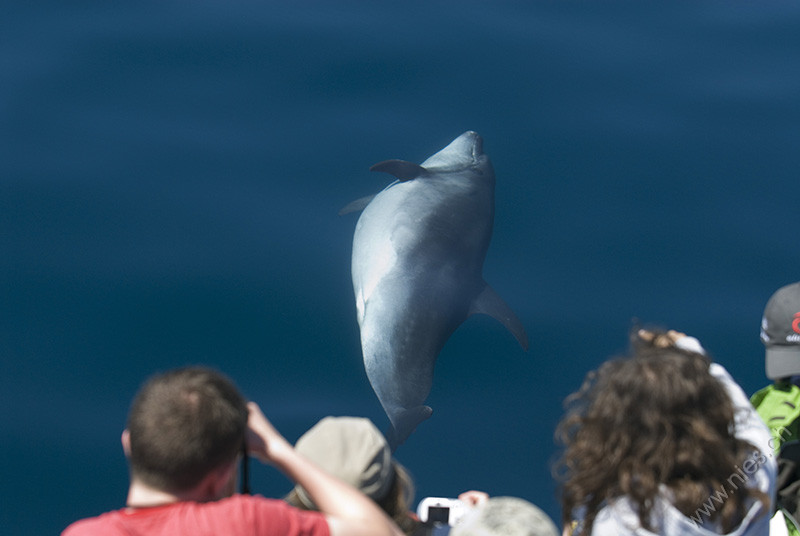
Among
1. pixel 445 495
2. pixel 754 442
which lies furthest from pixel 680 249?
pixel 754 442

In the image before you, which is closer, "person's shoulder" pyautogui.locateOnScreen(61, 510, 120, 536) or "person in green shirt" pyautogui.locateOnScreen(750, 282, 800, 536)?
"person's shoulder" pyautogui.locateOnScreen(61, 510, 120, 536)

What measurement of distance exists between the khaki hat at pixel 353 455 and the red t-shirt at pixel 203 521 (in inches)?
15.0

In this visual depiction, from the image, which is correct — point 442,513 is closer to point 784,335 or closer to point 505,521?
point 505,521

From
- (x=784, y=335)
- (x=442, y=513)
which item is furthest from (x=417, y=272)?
(x=784, y=335)

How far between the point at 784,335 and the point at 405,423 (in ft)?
10.1

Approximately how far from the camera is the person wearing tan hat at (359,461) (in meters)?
3.19

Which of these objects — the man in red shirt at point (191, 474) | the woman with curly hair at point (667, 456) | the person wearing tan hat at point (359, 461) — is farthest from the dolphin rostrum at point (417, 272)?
the man in red shirt at point (191, 474)

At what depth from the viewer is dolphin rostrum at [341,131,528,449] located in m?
6.77

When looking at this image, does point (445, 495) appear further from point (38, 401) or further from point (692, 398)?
point (692, 398)

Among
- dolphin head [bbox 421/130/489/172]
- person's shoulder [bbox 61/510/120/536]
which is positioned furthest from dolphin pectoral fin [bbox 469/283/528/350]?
person's shoulder [bbox 61/510/120/536]

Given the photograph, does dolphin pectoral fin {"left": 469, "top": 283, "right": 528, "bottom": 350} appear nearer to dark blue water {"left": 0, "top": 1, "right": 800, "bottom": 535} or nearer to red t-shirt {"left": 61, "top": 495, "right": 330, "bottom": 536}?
dark blue water {"left": 0, "top": 1, "right": 800, "bottom": 535}

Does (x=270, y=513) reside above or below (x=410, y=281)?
below

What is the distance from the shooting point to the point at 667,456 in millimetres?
3066

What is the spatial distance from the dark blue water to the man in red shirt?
3.58 meters
